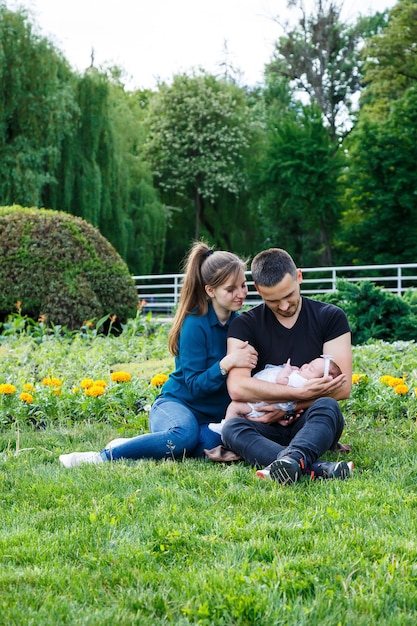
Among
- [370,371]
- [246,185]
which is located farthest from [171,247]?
[370,371]

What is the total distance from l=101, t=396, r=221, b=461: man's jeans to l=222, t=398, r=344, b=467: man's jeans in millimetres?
228

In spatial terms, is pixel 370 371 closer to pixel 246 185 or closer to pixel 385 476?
pixel 385 476

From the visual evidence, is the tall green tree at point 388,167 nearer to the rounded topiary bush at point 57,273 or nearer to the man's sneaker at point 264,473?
the rounded topiary bush at point 57,273

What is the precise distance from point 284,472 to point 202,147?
91.8 ft

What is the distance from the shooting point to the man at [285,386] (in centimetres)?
361

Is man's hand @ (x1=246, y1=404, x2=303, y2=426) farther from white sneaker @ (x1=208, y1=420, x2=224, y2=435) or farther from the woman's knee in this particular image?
white sneaker @ (x1=208, y1=420, x2=224, y2=435)

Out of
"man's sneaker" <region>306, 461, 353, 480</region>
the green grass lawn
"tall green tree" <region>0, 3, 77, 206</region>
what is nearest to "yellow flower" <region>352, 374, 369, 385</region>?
the green grass lawn

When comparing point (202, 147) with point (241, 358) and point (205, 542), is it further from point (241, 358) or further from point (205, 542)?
point (205, 542)

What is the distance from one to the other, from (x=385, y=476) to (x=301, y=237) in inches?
1099

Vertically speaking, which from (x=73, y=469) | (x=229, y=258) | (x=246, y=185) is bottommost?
(x=73, y=469)

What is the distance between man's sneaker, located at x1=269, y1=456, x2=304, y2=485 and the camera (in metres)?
3.34

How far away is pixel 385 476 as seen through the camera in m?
3.52

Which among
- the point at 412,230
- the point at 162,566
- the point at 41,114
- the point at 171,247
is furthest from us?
the point at 171,247

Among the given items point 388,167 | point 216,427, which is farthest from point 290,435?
point 388,167
